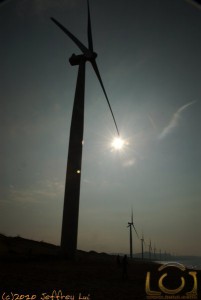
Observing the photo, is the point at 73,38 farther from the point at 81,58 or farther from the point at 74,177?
the point at 74,177

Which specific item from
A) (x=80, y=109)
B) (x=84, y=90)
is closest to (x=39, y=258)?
(x=80, y=109)

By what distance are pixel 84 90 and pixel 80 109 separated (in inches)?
161

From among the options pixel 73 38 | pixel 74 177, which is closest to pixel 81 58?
pixel 73 38

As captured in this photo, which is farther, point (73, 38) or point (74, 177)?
point (73, 38)

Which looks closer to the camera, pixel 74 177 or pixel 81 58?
pixel 74 177

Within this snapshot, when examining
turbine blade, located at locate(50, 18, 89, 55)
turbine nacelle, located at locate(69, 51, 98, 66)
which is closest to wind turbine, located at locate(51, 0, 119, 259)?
turbine nacelle, located at locate(69, 51, 98, 66)

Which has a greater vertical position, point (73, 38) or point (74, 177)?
point (73, 38)

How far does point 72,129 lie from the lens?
117 ft

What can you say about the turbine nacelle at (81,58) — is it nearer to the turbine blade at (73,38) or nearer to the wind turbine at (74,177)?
the turbine blade at (73,38)

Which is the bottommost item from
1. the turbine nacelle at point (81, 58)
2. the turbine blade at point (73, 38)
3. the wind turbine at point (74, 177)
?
the wind turbine at point (74, 177)

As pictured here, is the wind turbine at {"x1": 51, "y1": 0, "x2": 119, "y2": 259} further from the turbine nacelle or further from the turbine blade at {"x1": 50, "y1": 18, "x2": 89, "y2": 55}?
the turbine blade at {"x1": 50, "y1": 18, "x2": 89, "y2": 55}

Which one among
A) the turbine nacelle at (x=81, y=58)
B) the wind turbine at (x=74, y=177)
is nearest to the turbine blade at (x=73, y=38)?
the turbine nacelle at (x=81, y=58)

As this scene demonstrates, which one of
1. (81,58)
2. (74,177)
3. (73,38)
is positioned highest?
(73,38)

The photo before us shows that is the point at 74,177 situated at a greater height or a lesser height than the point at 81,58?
lesser
